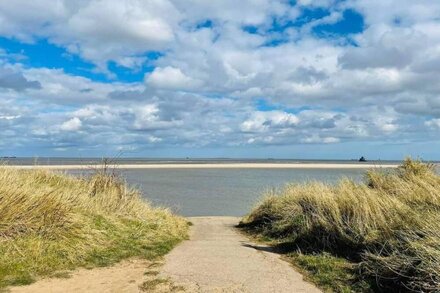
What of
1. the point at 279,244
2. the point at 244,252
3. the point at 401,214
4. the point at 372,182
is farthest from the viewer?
the point at 372,182

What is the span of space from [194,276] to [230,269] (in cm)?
89

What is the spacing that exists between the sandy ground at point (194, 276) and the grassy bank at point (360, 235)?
0.70 m

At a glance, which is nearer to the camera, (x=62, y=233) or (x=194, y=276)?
(x=194, y=276)

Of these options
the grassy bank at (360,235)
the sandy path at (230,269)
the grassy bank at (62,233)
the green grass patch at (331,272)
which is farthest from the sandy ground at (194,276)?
the grassy bank at (360,235)

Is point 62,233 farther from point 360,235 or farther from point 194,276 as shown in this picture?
point 360,235

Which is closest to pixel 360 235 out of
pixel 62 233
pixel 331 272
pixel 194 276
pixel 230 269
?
pixel 331 272

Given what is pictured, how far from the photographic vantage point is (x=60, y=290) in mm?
7727

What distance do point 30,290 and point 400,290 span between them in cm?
585

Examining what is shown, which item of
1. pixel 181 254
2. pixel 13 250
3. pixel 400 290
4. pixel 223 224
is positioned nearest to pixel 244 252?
pixel 181 254

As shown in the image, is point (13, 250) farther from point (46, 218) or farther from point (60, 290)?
point (60, 290)

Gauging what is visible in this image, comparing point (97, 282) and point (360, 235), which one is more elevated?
point (360, 235)

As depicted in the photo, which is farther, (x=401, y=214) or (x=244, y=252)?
(x=244, y=252)

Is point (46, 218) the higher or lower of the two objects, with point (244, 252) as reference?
higher

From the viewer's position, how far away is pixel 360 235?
10570 mm
